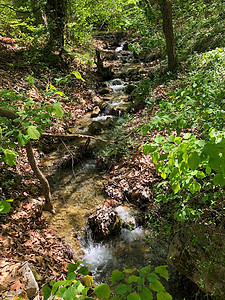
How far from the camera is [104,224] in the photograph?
427cm

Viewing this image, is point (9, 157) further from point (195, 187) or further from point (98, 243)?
point (98, 243)

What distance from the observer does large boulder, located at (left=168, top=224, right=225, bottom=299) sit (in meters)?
2.66

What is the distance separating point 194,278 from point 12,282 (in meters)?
2.67

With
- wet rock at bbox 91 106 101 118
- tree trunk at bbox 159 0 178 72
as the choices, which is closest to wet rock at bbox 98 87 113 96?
wet rock at bbox 91 106 101 118

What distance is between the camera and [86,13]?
10195 millimetres

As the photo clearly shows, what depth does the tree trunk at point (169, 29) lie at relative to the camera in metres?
7.15

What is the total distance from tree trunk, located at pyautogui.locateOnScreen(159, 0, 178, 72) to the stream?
5680 millimetres

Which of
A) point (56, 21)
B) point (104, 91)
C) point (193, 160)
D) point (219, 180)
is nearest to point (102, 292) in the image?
point (193, 160)

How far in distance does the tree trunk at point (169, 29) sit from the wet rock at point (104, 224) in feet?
21.7

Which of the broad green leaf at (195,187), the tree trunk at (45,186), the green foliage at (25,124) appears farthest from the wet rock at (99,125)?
the broad green leaf at (195,187)

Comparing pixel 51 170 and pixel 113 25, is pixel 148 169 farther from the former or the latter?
pixel 113 25

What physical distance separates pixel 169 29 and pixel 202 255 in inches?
312

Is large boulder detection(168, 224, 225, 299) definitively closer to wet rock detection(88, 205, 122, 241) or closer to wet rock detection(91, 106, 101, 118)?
wet rock detection(88, 205, 122, 241)

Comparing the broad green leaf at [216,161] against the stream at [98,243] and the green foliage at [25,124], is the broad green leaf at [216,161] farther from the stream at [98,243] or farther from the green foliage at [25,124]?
the stream at [98,243]
